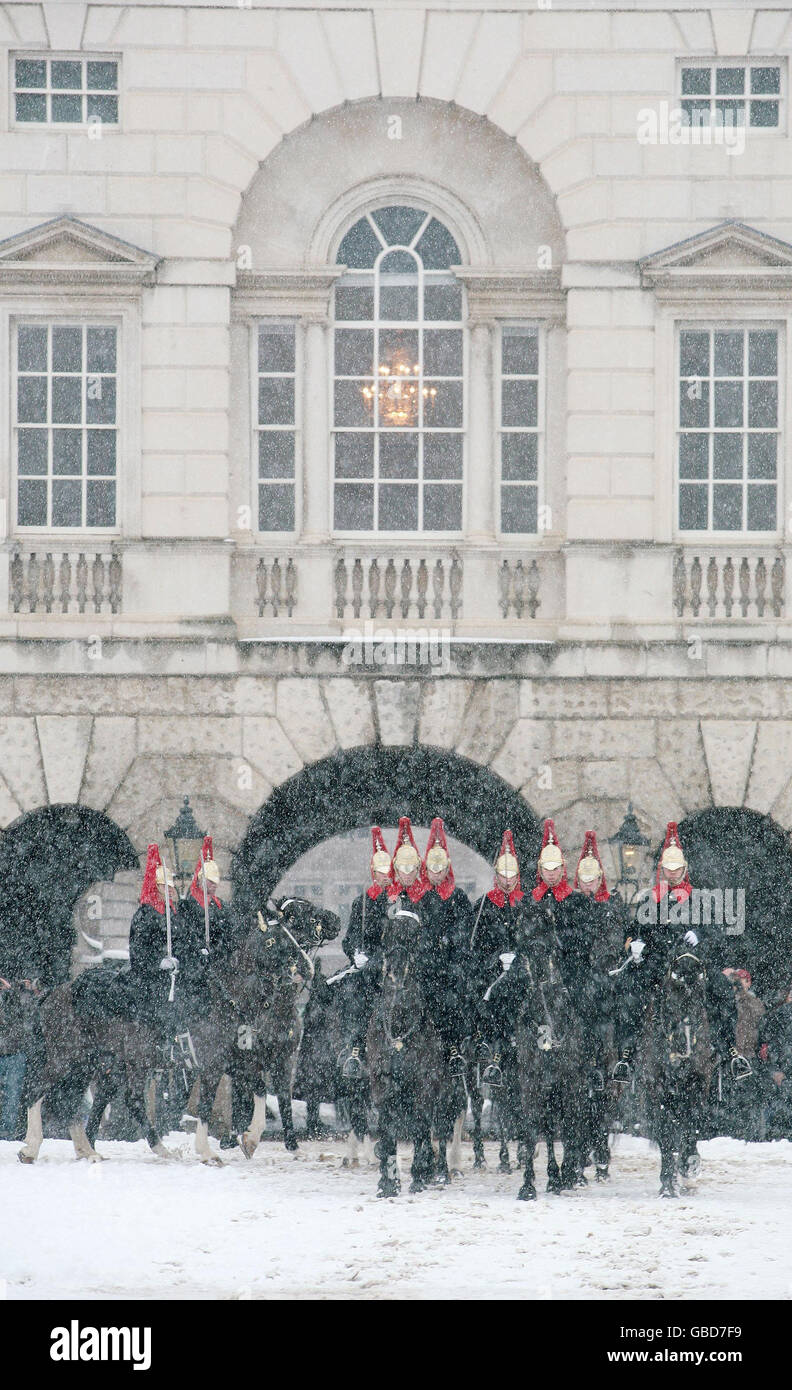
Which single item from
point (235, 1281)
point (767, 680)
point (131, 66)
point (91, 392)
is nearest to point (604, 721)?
point (767, 680)

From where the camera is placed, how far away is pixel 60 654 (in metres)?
18.7

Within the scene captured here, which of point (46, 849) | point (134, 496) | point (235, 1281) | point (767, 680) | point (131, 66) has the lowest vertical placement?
point (235, 1281)

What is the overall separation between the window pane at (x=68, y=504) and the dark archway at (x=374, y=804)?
9.27 feet

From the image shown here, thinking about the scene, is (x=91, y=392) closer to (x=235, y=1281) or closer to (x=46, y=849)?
(x=46, y=849)

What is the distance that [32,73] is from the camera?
19172mm

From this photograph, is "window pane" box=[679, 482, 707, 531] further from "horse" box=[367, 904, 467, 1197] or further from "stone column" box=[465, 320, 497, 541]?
"horse" box=[367, 904, 467, 1197]

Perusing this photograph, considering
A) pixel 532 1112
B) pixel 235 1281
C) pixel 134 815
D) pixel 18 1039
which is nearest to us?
pixel 235 1281

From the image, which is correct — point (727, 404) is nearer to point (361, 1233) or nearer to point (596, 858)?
point (596, 858)

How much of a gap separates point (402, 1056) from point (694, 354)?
298 inches

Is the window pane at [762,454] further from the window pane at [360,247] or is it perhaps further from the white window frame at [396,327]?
the window pane at [360,247]

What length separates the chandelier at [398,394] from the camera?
19.4 meters

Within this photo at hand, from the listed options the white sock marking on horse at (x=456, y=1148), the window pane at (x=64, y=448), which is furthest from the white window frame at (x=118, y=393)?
the white sock marking on horse at (x=456, y=1148)

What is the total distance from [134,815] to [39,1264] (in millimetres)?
7705

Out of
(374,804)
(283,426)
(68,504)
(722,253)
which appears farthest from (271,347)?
(374,804)
